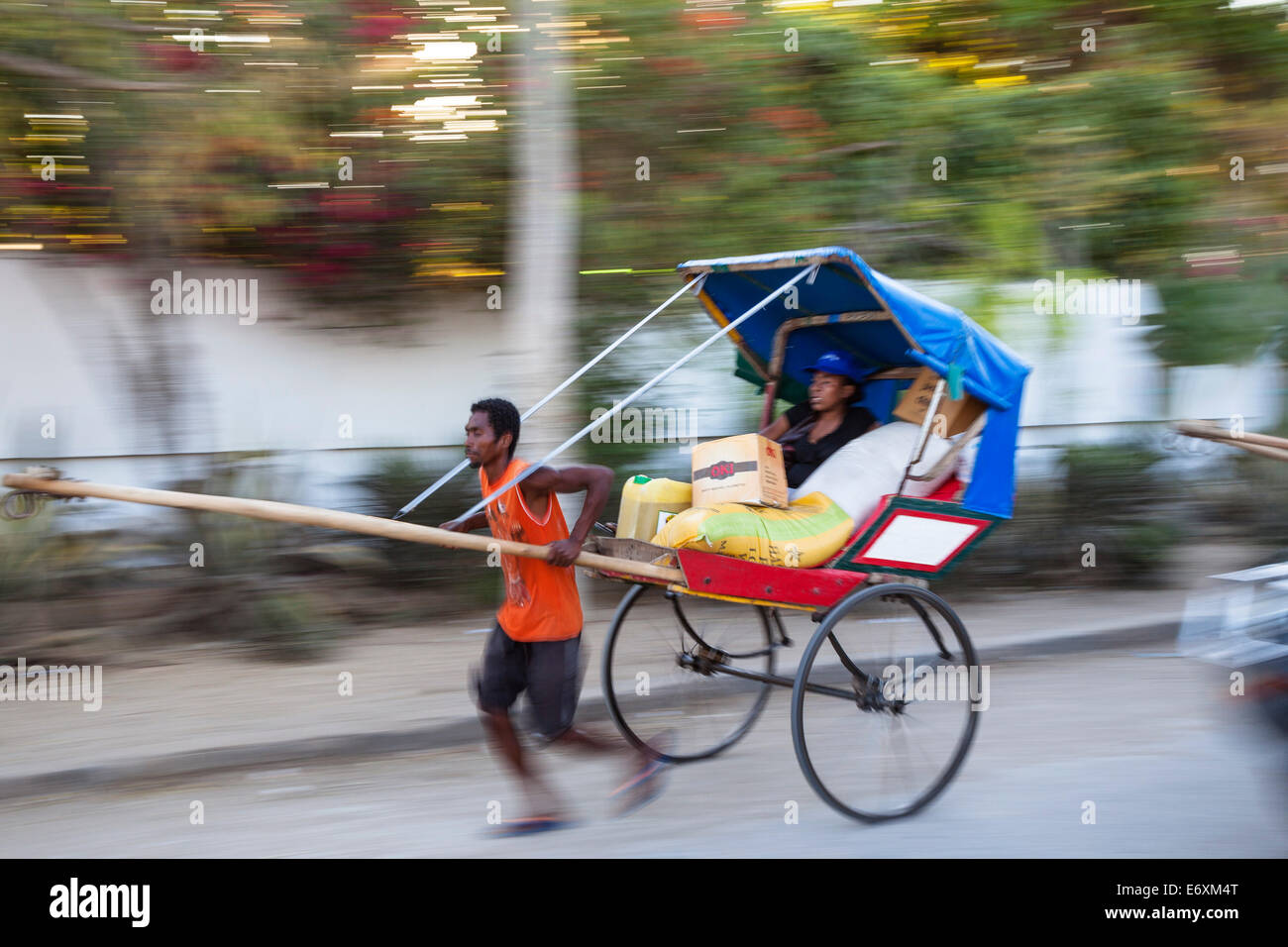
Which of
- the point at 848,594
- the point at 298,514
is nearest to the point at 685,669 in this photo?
the point at 848,594

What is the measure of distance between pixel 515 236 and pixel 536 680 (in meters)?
3.87

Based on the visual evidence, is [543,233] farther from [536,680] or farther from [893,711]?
[893,711]

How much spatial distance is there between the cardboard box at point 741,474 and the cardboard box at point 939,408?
70cm

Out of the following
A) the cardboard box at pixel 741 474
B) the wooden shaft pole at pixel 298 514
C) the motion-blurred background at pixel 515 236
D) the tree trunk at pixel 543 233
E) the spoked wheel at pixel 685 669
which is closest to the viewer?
the wooden shaft pole at pixel 298 514

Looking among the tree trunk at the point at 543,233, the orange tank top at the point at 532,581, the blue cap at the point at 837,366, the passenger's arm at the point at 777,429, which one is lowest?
the orange tank top at the point at 532,581

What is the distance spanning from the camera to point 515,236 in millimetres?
7125

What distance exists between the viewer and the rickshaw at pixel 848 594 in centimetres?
418

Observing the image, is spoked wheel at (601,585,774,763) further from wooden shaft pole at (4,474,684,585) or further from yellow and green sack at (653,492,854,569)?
wooden shaft pole at (4,474,684,585)

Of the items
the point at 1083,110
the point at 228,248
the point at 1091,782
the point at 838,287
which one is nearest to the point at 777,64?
the point at 1083,110

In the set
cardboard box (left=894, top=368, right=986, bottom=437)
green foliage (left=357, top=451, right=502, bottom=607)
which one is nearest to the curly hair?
cardboard box (left=894, top=368, right=986, bottom=437)

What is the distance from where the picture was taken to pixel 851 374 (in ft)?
16.6

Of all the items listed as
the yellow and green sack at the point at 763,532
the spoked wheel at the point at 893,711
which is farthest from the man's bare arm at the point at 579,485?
the spoked wheel at the point at 893,711

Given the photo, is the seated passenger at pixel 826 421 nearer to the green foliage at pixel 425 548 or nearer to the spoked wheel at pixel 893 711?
the spoked wheel at pixel 893 711

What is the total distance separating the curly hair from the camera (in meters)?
3.86
